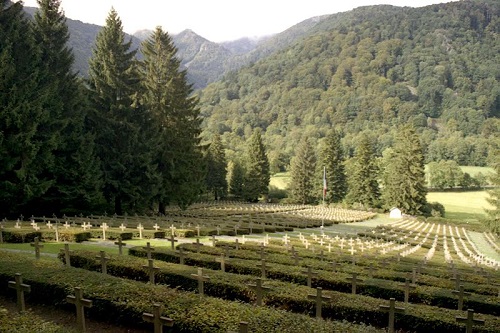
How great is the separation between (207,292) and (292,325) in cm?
383

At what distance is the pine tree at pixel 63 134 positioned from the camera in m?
28.0

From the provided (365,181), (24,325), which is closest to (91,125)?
(24,325)

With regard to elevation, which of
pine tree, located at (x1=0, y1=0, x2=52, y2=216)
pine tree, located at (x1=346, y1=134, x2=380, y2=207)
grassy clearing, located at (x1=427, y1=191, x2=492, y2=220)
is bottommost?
grassy clearing, located at (x1=427, y1=191, x2=492, y2=220)

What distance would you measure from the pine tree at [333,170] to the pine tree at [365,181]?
4.25 metres

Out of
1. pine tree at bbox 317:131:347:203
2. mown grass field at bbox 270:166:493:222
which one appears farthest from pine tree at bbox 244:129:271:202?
pine tree at bbox 317:131:347:203

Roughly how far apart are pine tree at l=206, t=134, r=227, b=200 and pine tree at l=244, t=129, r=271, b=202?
533 centimetres

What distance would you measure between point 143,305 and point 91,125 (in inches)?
1232

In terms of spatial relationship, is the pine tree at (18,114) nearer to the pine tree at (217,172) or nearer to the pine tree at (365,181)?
the pine tree at (217,172)

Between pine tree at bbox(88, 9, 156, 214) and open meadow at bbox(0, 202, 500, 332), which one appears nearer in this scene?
open meadow at bbox(0, 202, 500, 332)

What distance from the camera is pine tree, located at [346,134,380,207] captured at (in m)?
76.2

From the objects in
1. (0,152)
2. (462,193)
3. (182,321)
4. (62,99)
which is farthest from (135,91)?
(462,193)

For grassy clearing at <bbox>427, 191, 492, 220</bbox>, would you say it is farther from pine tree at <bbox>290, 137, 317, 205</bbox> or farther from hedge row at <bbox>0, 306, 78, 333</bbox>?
hedge row at <bbox>0, 306, 78, 333</bbox>

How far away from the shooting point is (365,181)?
76.2m

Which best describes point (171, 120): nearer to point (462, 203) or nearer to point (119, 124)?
point (119, 124)
